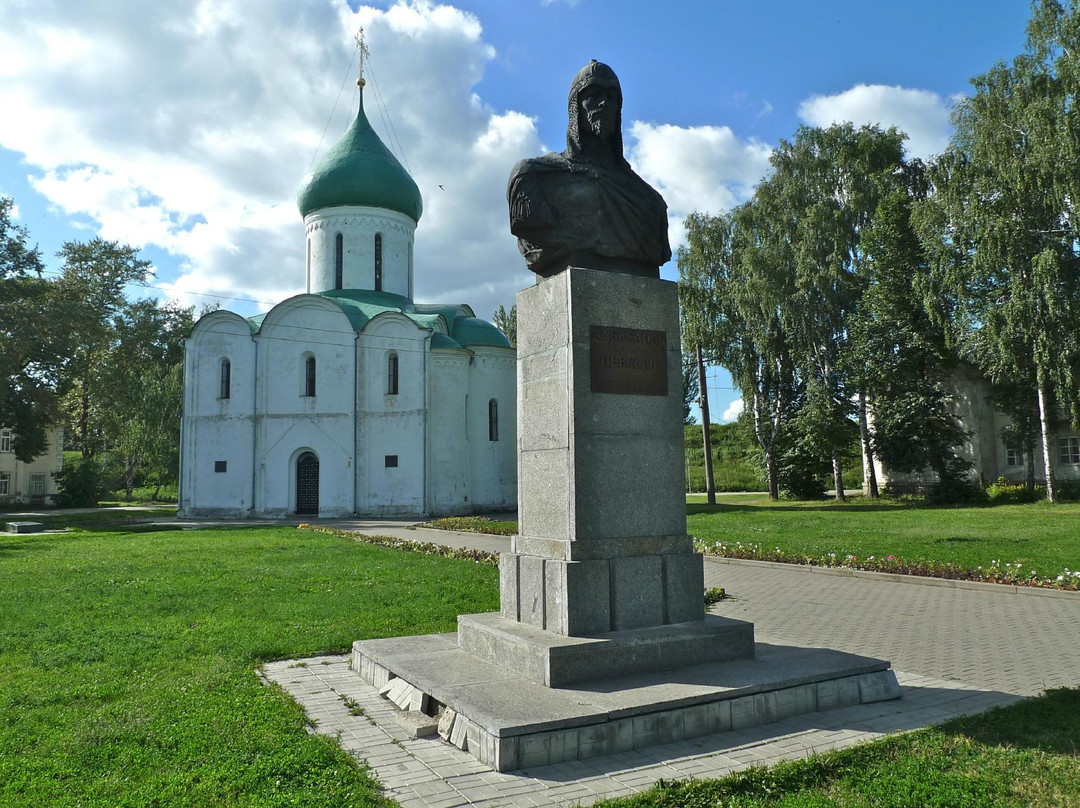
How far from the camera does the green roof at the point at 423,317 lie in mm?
30625

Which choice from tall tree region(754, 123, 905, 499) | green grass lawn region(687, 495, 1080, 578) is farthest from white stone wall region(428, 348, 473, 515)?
tall tree region(754, 123, 905, 499)

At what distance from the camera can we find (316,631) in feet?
25.1

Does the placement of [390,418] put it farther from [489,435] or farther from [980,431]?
[980,431]

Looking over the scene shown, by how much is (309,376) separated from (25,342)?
11.7 meters

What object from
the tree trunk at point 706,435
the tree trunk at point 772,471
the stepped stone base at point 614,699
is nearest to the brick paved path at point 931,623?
the stepped stone base at point 614,699

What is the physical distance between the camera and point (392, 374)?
30.1 m

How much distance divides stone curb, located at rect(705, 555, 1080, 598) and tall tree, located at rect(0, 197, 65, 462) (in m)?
29.7

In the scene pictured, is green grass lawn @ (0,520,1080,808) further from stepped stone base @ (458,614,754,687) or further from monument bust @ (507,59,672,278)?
monument bust @ (507,59,672,278)

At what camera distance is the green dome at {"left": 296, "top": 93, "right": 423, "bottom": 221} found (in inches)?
1275

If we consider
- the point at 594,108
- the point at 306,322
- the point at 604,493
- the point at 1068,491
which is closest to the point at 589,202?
the point at 594,108

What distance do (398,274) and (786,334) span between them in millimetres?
15857

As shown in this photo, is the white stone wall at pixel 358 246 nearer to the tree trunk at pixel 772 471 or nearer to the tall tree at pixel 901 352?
the tree trunk at pixel 772 471

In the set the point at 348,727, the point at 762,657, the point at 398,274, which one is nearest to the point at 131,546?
the point at 348,727

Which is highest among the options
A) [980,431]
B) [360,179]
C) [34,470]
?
[360,179]
